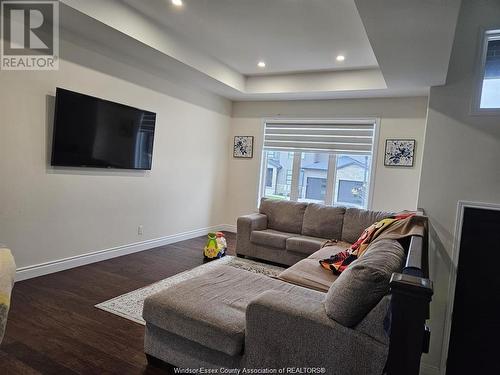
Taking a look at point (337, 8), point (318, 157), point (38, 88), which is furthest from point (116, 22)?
point (318, 157)

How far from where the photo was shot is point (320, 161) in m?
5.71

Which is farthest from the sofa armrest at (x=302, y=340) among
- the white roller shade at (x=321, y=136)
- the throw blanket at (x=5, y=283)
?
the white roller shade at (x=321, y=136)

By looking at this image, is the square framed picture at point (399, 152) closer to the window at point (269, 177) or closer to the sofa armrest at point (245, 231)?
the window at point (269, 177)

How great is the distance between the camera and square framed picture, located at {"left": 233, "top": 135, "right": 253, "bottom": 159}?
20.5 feet

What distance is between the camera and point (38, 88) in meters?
3.21

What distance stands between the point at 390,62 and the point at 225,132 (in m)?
3.87

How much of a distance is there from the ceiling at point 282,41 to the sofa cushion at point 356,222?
164cm

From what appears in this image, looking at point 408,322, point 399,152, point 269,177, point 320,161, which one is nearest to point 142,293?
point 408,322

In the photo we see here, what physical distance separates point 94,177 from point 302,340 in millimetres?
3226

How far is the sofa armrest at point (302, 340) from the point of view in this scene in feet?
4.94

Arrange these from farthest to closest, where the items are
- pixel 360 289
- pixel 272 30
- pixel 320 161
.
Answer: pixel 320 161 < pixel 272 30 < pixel 360 289

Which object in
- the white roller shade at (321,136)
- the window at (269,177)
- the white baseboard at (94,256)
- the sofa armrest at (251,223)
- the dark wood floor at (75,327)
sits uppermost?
the white roller shade at (321,136)

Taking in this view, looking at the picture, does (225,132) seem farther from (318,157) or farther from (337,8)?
(337,8)

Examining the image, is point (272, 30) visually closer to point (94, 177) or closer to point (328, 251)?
point (328, 251)
